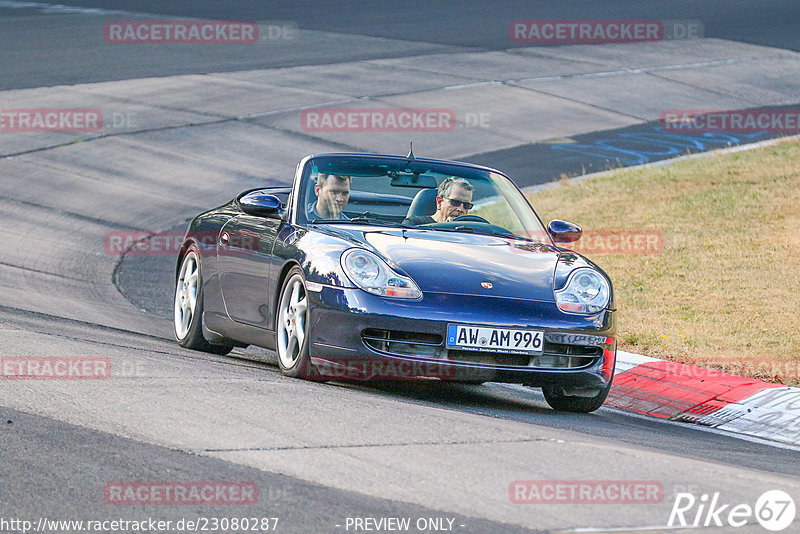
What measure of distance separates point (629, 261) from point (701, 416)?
5527mm

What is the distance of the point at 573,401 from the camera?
7.69m

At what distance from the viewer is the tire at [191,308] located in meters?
9.13

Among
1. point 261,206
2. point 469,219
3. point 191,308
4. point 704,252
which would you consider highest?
point 261,206

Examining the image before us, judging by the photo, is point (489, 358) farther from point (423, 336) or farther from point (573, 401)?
point (573, 401)

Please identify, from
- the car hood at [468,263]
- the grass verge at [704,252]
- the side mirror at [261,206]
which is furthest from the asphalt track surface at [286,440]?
the grass verge at [704,252]

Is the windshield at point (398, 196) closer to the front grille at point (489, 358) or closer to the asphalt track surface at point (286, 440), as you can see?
the asphalt track surface at point (286, 440)

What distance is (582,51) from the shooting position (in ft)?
102

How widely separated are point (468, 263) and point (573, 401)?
1.10 metres

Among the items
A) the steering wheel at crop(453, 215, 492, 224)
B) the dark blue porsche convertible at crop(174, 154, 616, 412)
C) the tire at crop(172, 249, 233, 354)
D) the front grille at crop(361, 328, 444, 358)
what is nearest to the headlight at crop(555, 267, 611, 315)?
the dark blue porsche convertible at crop(174, 154, 616, 412)

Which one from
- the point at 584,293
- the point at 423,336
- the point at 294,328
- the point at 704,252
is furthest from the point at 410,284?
the point at 704,252

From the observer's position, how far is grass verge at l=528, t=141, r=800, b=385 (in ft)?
32.3

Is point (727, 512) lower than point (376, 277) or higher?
lower

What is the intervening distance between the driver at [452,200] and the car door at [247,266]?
988 mm

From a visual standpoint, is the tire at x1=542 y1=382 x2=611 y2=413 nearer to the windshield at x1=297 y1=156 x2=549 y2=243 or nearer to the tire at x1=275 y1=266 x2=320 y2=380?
the windshield at x1=297 y1=156 x2=549 y2=243
